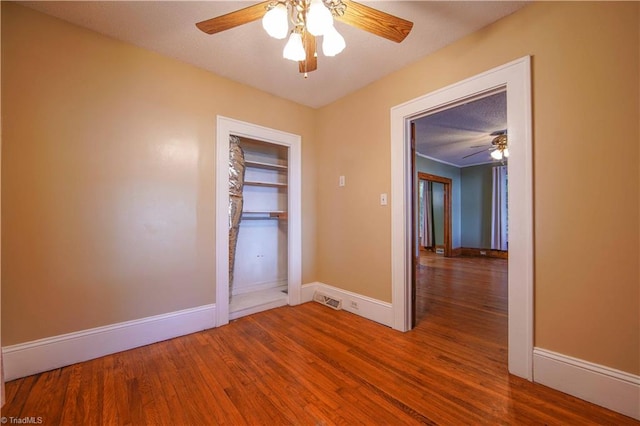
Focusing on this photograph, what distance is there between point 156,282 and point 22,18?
2.02 meters

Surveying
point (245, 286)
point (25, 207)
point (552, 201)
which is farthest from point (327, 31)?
point (245, 286)

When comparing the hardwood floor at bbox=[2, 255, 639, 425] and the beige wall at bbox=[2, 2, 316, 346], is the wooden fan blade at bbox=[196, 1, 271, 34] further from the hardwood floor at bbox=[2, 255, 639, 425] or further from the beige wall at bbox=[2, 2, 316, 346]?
the hardwood floor at bbox=[2, 255, 639, 425]

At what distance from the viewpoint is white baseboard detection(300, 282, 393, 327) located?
250 centimetres

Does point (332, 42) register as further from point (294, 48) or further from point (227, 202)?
point (227, 202)

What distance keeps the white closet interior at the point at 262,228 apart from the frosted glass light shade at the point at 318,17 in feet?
6.45

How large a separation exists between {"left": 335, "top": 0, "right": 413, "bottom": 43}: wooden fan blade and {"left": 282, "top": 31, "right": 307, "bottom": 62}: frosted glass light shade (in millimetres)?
244

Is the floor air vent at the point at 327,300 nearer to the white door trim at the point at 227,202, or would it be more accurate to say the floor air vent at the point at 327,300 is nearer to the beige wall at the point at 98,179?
the white door trim at the point at 227,202

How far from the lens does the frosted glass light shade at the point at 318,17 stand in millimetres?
1265

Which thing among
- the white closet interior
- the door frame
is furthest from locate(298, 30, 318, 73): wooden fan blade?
the door frame

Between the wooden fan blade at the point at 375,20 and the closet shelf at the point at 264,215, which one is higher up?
the wooden fan blade at the point at 375,20

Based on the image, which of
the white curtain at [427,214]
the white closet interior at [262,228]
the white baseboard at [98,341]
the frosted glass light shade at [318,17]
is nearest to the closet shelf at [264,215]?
the white closet interior at [262,228]

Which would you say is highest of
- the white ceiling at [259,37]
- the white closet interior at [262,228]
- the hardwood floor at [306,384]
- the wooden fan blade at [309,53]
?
the white ceiling at [259,37]

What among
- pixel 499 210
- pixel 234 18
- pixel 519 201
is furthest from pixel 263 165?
pixel 499 210

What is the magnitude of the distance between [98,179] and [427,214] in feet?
24.4
